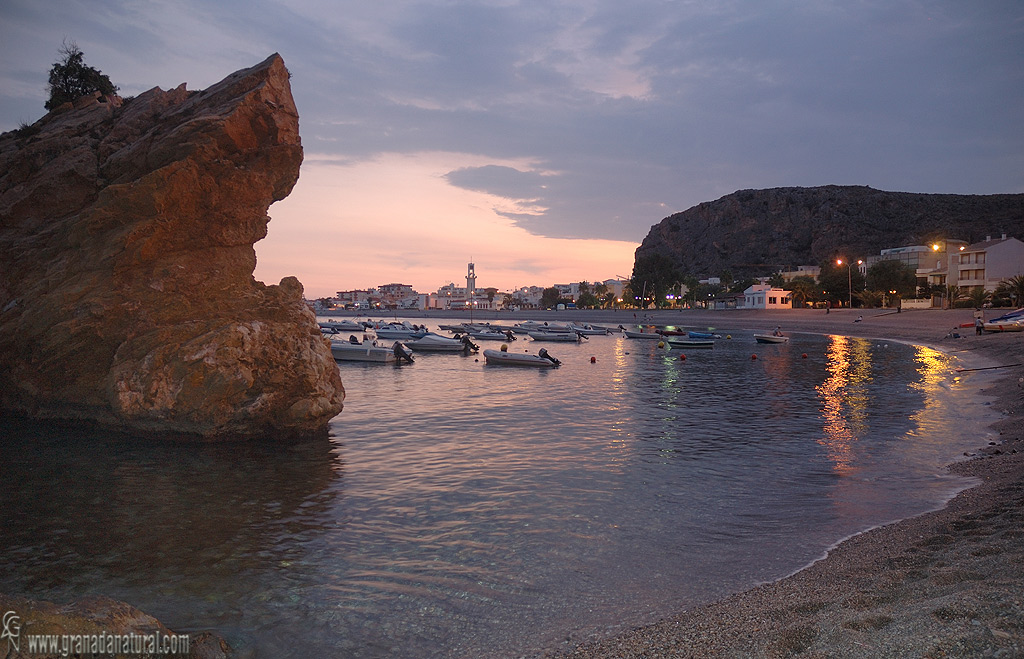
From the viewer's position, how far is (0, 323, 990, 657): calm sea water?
23.1 feet

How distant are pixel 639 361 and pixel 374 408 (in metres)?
28.3

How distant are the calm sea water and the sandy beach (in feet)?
1.95

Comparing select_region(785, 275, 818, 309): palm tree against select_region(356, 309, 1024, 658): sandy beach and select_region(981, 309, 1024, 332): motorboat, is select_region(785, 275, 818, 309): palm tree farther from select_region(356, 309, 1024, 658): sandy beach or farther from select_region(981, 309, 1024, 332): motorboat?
select_region(356, 309, 1024, 658): sandy beach

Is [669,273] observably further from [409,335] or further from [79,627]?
[79,627]

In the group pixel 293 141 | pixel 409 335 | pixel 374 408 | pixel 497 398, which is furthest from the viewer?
pixel 409 335

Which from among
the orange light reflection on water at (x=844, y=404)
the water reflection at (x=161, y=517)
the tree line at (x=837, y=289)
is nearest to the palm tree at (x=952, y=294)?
the tree line at (x=837, y=289)

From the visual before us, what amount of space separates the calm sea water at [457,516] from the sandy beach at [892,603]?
60cm

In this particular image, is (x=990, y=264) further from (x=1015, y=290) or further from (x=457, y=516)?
(x=457, y=516)

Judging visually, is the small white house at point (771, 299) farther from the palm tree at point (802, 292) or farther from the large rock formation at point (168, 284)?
the large rock formation at point (168, 284)

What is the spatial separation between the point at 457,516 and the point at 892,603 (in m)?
6.97

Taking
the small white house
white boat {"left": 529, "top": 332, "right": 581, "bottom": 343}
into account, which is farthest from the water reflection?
the small white house

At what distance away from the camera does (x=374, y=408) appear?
938 inches

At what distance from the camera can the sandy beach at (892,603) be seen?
4.51 metres

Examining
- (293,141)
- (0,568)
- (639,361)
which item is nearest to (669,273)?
(639,361)
